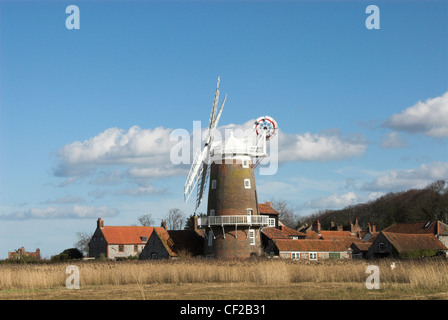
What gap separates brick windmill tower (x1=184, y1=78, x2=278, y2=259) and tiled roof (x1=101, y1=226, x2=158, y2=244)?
28.1m

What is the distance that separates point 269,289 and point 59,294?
775cm

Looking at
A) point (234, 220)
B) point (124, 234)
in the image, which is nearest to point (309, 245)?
point (234, 220)

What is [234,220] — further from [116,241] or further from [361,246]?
[116,241]

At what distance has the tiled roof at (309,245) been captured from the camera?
5434 centimetres

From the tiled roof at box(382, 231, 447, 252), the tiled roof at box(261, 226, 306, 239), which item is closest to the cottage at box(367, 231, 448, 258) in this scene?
the tiled roof at box(382, 231, 447, 252)

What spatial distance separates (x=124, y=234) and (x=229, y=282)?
1952 inches

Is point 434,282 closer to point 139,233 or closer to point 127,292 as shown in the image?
point 127,292

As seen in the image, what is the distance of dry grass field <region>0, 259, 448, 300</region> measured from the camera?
19938 millimetres

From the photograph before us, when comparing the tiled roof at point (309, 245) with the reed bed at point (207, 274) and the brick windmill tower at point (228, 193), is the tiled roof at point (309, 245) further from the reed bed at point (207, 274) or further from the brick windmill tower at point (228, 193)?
the reed bed at point (207, 274)

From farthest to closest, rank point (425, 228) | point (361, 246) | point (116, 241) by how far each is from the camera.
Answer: point (116, 241)
point (425, 228)
point (361, 246)

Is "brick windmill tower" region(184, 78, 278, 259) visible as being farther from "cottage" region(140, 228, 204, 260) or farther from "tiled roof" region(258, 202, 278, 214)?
"tiled roof" region(258, 202, 278, 214)

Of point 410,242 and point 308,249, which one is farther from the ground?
point 410,242

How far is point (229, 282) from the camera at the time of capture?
2641 cm

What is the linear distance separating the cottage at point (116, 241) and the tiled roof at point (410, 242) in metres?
31.9
